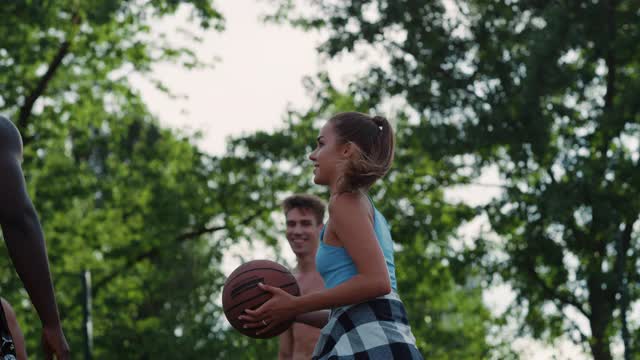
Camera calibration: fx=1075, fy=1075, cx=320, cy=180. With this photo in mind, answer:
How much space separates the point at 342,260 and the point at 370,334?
338mm

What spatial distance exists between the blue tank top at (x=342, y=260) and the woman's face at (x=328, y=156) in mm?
255

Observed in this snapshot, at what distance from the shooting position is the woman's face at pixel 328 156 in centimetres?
474

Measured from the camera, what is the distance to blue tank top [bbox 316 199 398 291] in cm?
458

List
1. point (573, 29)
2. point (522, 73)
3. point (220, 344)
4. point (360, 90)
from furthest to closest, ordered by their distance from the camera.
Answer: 1. point (220, 344)
2. point (360, 90)
3. point (522, 73)
4. point (573, 29)

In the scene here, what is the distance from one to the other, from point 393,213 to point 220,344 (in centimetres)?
634

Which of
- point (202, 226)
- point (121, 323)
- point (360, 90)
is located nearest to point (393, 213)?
point (360, 90)

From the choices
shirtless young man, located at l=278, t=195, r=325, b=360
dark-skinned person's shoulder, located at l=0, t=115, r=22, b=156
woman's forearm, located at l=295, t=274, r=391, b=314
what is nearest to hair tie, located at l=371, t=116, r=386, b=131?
woman's forearm, located at l=295, t=274, r=391, b=314

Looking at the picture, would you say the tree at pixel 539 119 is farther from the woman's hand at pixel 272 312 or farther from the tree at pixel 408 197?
the woman's hand at pixel 272 312

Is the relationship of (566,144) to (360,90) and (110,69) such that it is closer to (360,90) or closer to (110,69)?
(360,90)

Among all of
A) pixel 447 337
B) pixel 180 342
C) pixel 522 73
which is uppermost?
pixel 522 73

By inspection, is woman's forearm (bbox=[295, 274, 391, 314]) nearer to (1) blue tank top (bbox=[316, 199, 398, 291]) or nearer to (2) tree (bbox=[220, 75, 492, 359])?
(1) blue tank top (bbox=[316, 199, 398, 291])

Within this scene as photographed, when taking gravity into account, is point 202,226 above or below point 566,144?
below

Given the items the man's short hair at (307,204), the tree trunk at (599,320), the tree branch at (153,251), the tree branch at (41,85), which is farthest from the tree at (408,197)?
the man's short hair at (307,204)

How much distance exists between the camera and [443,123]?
744 inches
